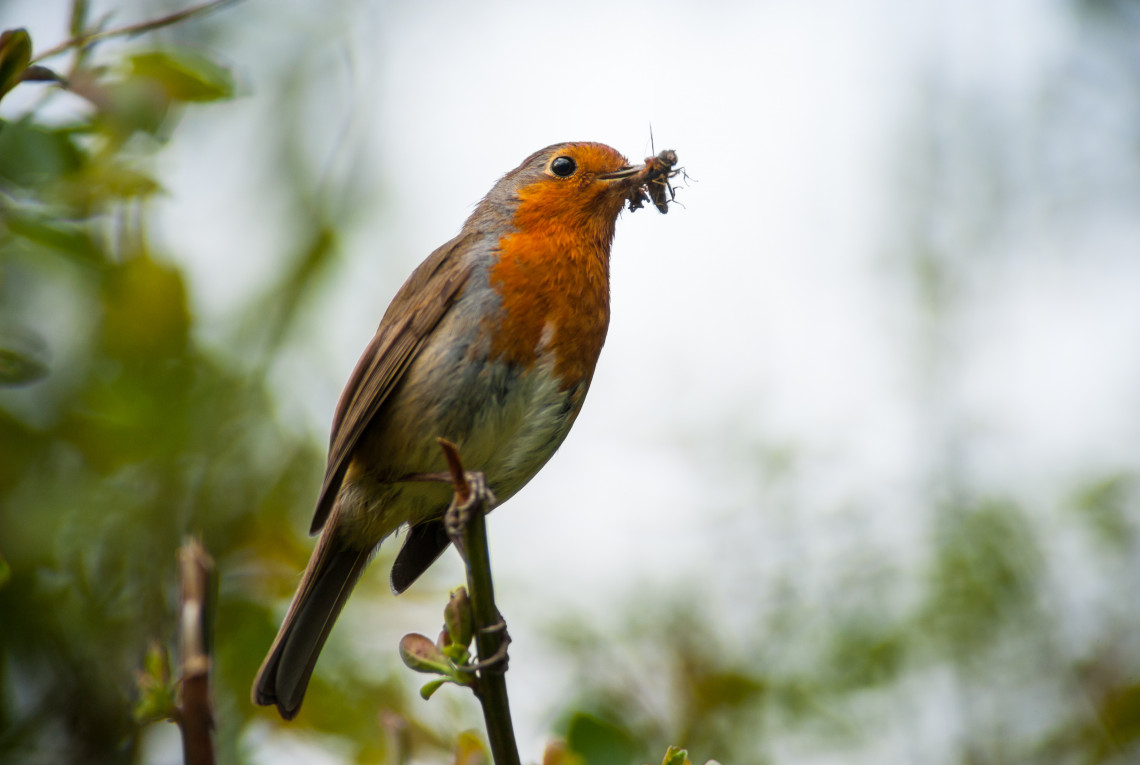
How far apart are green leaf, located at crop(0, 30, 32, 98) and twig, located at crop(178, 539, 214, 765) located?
83 centimetres

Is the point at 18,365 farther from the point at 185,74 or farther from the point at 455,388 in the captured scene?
the point at 455,388

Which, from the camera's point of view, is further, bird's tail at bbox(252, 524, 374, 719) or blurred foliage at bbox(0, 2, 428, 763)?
bird's tail at bbox(252, 524, 374, 719)

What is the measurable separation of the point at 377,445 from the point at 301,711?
795 millimetres

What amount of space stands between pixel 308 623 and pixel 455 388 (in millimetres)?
751

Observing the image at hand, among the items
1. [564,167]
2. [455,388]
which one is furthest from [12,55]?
[564,167]

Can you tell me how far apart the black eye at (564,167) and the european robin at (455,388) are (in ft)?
0.85

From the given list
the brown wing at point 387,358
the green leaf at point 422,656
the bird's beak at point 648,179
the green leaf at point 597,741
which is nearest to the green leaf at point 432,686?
the green leaf at point 422,656

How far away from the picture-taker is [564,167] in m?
3.61

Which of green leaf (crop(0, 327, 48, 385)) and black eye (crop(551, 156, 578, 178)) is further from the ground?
black eye (crop(551, 156, 578, 178))

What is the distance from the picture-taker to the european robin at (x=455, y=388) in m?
2.91

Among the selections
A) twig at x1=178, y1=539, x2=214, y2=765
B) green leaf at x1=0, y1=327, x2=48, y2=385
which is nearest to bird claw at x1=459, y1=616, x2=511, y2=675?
twig at x1=178, y1=539, x2=214, y2=765

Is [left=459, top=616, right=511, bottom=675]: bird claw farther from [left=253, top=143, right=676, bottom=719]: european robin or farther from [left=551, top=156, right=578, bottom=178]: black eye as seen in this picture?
[left=551, top=156, right=578, bottom=178]: black eye

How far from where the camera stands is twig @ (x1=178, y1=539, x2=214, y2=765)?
109 centimetres

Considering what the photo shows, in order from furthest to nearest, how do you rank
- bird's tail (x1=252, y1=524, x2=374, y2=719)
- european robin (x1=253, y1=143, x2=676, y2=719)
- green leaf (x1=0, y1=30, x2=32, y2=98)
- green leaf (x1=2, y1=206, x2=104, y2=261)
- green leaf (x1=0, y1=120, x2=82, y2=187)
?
european robin (x1=253, y1=143, x2=676, y2=719), bird's tail (x1=252, y1=524, x2=374, y2=719), green leaf (x1=2, y1=206, x2=104, y2=261), green leaf (x1=0, y1=120, x2=82, y2=187), green leaf (x1=0, y1=30, x2=32, y2=98)
